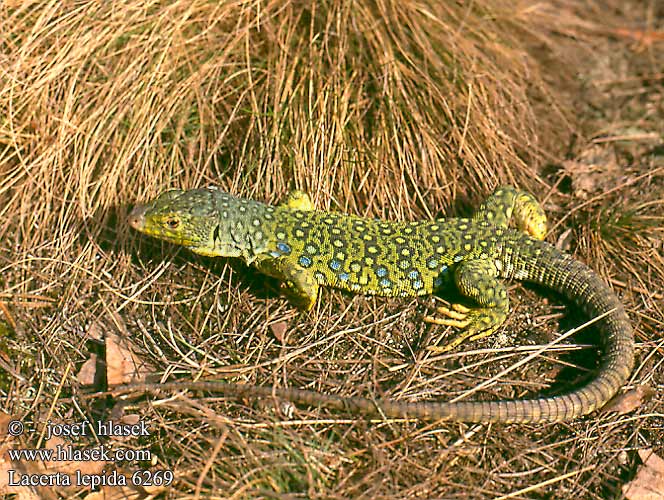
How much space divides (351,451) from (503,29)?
406 cm

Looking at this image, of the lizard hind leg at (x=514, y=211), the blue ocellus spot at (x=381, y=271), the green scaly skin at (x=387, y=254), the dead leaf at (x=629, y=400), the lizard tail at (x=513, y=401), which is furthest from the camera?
the lizard hind leg at (x=514, y=211)

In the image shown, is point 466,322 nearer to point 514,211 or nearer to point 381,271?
point 381,271

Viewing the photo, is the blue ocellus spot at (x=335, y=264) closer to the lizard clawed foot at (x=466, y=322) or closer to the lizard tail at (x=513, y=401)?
the lizard clawed foot at (x=466, y=322)

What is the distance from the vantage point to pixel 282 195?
15.4ft

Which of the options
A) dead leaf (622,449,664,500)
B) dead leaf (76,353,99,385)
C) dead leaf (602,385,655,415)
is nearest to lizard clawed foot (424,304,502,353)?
dead leaf (602,385,655,415)

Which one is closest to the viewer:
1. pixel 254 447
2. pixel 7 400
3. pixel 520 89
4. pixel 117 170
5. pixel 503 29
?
pixel 254 447

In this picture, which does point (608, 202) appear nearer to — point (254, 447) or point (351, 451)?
point (351, 451)

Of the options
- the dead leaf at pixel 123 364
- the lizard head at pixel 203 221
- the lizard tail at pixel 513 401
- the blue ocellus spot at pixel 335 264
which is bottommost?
the lizard tail at pixel 513 401

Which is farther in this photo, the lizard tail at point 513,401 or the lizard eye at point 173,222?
the lizard eye at point 173,222

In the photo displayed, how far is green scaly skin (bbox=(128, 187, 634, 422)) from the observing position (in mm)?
4117

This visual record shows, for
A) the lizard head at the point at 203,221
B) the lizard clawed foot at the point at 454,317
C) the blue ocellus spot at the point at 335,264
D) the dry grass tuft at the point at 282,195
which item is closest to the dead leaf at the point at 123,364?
the dry grass tuft at the point at 282,195

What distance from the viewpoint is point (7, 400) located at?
3.88 meters

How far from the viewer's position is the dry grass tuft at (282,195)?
361 centimetres

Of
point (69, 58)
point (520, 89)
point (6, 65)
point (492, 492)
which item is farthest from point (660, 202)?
point (6, 65)
